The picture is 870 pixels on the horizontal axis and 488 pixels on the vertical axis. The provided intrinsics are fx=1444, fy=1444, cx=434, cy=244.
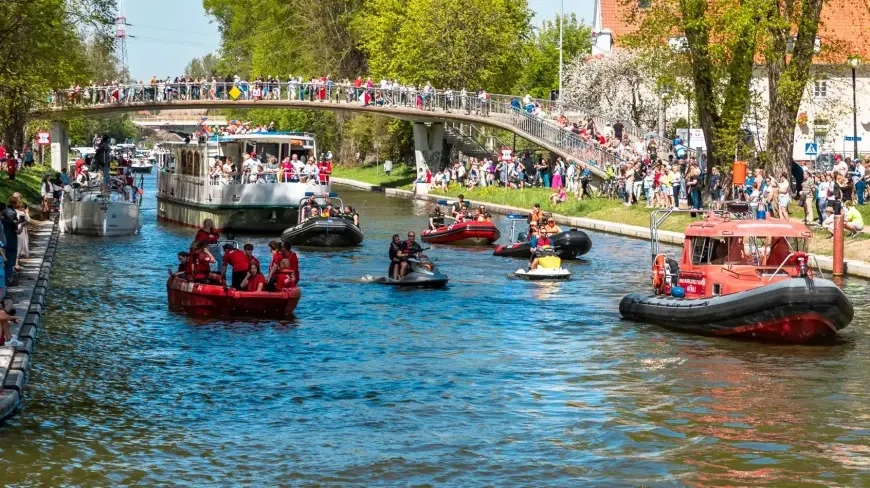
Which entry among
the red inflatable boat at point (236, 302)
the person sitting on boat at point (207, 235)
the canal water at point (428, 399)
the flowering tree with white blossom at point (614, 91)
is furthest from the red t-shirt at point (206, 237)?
the flowering tree with white blossom at point (614, 91)

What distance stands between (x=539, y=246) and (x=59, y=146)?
158ft

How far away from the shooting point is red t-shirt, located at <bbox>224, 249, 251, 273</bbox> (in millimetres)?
28219

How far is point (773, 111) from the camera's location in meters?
44.0

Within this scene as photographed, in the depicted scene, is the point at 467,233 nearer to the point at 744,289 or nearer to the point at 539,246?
the point at 539,246

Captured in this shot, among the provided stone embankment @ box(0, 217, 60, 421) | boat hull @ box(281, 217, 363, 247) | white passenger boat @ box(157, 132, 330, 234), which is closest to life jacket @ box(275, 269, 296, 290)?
stone embankment @ box(0, 217, 60, 421)

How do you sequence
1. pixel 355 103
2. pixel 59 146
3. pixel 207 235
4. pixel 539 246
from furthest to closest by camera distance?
pixel 59 146
pixel 355 103
pixel 539 246
pixel 207 235

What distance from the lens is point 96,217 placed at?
48188 millimetres

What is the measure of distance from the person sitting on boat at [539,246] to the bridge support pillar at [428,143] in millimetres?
41145

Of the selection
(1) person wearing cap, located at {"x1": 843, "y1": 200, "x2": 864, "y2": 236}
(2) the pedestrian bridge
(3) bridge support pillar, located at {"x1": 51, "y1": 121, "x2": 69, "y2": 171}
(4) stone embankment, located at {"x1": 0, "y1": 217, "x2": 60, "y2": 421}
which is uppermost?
(2) the pedestrian bridge

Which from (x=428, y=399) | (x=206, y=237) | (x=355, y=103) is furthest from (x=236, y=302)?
(x=355, y=103)

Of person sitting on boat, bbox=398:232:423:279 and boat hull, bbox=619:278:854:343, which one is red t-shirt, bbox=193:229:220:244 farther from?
boat hull, bbox=619:278:854:343

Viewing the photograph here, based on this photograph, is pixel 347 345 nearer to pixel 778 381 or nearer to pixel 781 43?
pixel 778 381

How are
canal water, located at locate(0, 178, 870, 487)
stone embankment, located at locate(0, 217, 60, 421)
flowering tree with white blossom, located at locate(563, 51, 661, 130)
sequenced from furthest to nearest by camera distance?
flowering tree with white blossom, located at locate(563, 51, 661, 130) → stone embankment, located at locate(0, 217, 60, 421) → canal water, located at locate(0, 178, 870, 487)

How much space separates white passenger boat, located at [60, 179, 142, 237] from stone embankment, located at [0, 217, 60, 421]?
14.9 feet
